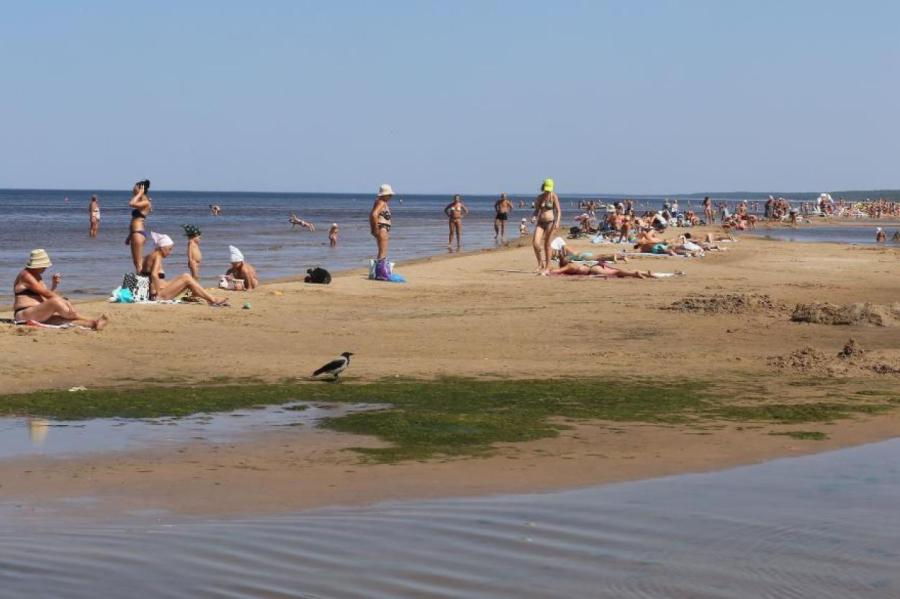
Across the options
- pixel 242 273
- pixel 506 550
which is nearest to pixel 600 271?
pixel 242 273

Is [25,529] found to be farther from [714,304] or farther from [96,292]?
[96,292]

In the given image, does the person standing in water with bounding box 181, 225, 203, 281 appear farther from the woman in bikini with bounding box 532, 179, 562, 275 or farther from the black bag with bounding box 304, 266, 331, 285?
the woman in bikini with bounding box 532, 179, 562, 275

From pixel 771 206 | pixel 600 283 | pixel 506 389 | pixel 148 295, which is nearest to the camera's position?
pixel 506 389

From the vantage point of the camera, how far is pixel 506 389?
1059 centimetres

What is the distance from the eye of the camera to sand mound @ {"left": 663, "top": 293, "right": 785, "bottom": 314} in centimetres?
1639

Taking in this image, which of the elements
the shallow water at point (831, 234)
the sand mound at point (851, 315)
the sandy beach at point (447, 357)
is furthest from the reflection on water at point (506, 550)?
the shallow water at point (831, 234)

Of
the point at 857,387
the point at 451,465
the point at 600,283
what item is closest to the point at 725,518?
the point at 451,465

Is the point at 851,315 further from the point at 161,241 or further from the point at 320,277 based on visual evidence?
the point at 161,241

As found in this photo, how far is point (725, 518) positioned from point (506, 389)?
13.5ft

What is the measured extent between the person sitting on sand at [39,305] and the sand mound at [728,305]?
7240 mm

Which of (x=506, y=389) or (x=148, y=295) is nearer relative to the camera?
(x=506, y=389)

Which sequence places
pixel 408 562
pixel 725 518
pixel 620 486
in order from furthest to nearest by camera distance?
pixel 620 486
pixel 725 518
pixel 408 562

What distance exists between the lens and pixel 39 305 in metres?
13.5

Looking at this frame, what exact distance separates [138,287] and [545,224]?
8.96 metres
